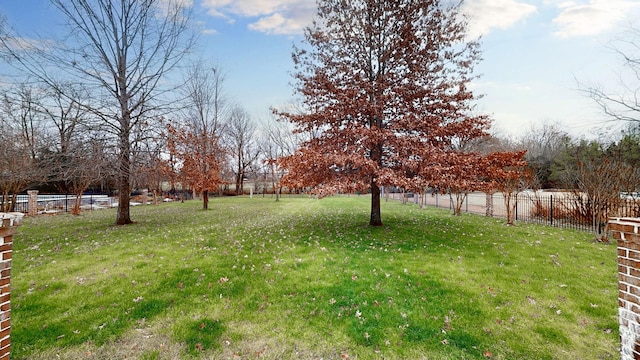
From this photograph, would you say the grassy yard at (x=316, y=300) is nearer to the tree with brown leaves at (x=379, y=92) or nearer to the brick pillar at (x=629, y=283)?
the brick pillar at (x=629, y=283)

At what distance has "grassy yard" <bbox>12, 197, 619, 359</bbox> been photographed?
3512 millimetres

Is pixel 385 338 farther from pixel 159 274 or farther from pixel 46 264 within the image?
pixel 46 264

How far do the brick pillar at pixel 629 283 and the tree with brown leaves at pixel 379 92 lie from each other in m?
4.98

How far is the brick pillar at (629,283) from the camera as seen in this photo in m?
2.48

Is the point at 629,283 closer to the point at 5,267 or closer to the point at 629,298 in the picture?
the point at 629,298

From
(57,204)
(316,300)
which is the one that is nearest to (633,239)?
(316,300)

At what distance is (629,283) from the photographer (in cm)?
256

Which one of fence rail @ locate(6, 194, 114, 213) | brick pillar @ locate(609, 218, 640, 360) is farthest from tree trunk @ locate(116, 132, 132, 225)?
brick pillar @ locate(609, 218, 640, 360)

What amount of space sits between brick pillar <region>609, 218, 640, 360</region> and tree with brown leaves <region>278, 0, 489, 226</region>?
16.3 ft

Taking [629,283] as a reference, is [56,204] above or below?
below

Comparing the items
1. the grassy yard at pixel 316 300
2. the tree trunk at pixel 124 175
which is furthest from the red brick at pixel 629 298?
the tree trunk at pixel 124 175

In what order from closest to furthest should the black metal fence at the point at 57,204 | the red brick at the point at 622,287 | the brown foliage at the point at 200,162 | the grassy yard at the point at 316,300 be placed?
the red brick at the point at 622,287 → the grassy yard at the point at 316,300 → the black metal fence at the point at 57,204 → the brown foliage at the point at 200,162

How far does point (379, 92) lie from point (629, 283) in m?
7.29

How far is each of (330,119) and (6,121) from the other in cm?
1495
